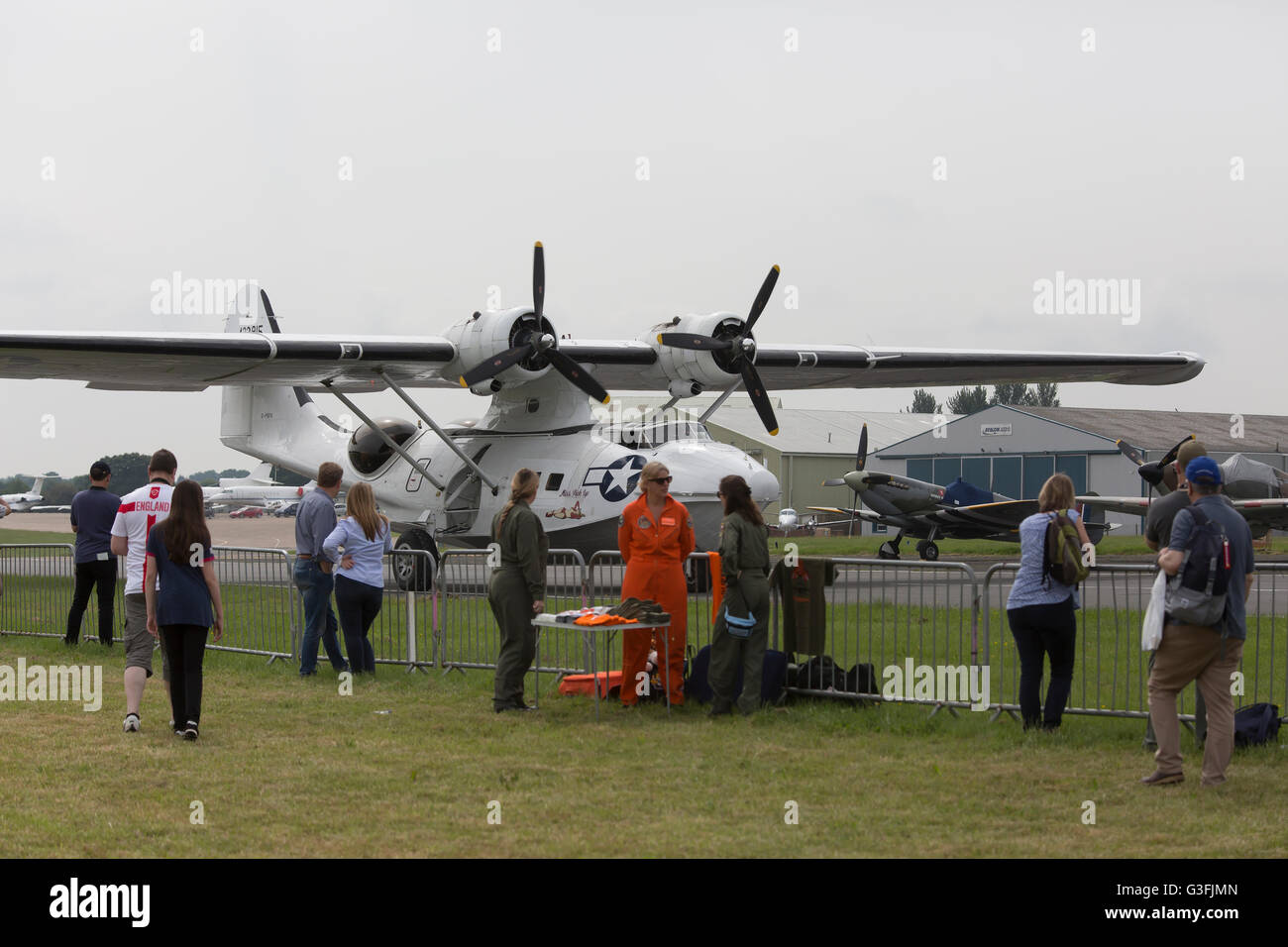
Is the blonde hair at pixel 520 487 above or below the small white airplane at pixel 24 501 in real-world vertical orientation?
above

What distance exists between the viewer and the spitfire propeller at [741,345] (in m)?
21.7

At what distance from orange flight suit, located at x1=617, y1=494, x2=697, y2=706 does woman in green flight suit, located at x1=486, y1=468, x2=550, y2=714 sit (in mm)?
694

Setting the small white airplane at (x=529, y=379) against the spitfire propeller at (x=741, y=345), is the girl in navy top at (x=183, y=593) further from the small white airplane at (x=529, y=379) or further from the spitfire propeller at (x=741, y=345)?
the spitfire propeller at (x=741, y=345)

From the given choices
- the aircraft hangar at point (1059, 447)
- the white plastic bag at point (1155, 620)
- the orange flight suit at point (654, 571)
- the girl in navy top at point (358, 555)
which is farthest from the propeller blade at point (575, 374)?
the aircraft hangar at point (1059, 447)

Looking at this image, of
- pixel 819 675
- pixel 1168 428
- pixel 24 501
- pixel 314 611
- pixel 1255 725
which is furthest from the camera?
pixel 24 501

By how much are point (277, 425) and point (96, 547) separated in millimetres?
14378

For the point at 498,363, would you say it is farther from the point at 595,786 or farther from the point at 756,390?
the point at 595,786

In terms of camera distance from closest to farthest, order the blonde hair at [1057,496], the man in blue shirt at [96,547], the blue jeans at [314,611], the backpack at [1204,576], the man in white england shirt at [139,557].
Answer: the backpack at [1204,576]
the blonde hair at [1057,496]
the man in white england shirt at [139,557]
the blue jeans at [314,611]
the man in blue shirt at [96,547]

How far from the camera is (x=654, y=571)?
34.1ft

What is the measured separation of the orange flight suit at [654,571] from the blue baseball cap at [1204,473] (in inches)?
152

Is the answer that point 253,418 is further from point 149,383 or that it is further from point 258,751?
point 258,751

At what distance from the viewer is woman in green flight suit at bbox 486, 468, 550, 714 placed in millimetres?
10398

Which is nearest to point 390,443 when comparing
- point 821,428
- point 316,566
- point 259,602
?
point 259,602
